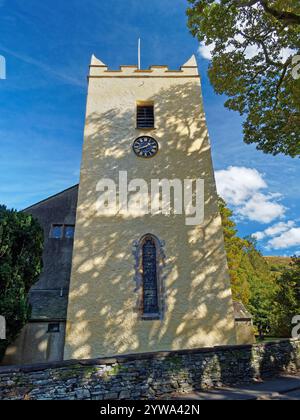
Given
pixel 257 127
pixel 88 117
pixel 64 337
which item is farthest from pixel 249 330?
pixel 88 117

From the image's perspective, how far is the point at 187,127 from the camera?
47.2ft

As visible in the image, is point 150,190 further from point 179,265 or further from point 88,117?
point 88,117

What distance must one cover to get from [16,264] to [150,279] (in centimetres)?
517

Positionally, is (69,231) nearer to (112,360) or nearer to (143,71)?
(112,360)

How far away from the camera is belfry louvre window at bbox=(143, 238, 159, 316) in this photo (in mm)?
10859

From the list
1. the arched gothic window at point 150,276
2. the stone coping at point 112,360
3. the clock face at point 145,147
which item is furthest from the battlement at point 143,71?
the stone coping at point 112,360

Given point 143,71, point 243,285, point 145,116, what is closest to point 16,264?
point 145,116

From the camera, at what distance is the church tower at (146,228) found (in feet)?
34.1

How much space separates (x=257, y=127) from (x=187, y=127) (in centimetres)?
349

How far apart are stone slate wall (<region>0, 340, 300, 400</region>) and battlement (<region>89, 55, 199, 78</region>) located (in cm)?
1443

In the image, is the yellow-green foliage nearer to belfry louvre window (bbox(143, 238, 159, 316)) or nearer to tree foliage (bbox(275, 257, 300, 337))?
tree foliage (bbox(275, 257, 300, 337))

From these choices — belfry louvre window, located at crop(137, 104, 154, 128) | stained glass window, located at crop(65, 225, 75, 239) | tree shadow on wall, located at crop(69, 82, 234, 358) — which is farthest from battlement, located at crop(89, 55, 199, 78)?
stained glass window, located at crop(65, 225, 75, 239)

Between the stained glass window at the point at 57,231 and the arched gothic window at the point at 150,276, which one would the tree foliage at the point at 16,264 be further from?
the arched gothic window at the point at 150,276

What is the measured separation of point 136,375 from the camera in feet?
20.6
